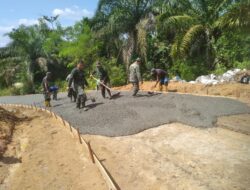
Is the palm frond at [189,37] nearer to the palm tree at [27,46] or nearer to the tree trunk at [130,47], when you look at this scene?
the tree trunk at [130,47]

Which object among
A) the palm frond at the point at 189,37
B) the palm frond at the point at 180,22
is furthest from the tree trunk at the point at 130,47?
the palm frond at the point at 189,37

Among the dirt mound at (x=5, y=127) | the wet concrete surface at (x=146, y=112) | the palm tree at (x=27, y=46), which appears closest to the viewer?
the dirt mound at (x=5, y=127)

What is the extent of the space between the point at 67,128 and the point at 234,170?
5.48m

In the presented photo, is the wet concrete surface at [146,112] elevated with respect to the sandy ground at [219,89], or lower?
lower

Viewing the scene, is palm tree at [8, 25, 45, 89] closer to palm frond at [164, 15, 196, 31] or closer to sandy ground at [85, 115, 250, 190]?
palm frond at [164, 15, 196, 31]

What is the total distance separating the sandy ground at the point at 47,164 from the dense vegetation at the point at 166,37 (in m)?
10.4

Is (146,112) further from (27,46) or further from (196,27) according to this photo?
(27,46)

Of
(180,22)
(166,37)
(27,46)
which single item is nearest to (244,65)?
(180,22)

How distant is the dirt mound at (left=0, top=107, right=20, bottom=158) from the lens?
32.0ft

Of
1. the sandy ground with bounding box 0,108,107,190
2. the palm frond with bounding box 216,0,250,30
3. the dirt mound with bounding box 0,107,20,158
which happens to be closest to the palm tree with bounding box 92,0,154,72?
the palm frond with bounding box 216,0,250,30

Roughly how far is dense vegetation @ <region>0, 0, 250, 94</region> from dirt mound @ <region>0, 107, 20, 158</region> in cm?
1058

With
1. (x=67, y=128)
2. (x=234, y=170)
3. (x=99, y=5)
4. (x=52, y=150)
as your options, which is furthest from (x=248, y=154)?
(x=99, y=5)

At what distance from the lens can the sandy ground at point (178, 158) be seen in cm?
615

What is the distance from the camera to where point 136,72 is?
44.5 feet
